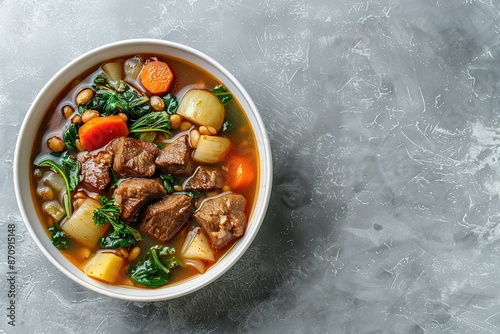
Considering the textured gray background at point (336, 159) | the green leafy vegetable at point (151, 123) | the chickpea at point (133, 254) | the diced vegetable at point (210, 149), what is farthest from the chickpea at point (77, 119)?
the chickpea at point (133, 254)

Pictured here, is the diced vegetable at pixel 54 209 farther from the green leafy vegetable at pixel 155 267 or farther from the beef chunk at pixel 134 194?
the green leafy vegetable at pixel 155 267

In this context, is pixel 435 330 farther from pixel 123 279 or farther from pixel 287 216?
pixel 123 279

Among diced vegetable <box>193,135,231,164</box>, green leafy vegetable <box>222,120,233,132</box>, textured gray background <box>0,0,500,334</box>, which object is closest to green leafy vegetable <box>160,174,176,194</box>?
diced vegetable <box>193,135,231,164</box>

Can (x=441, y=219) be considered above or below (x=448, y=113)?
below

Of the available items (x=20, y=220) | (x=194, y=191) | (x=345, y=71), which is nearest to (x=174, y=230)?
(x=194, y=191)

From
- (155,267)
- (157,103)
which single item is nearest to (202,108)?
(157,103)

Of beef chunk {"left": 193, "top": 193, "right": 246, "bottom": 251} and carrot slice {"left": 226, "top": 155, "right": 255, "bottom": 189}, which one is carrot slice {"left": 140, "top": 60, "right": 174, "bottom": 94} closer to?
carrot slice {"left": 226, "top": 155, "right": 255, "bottom": 189}
